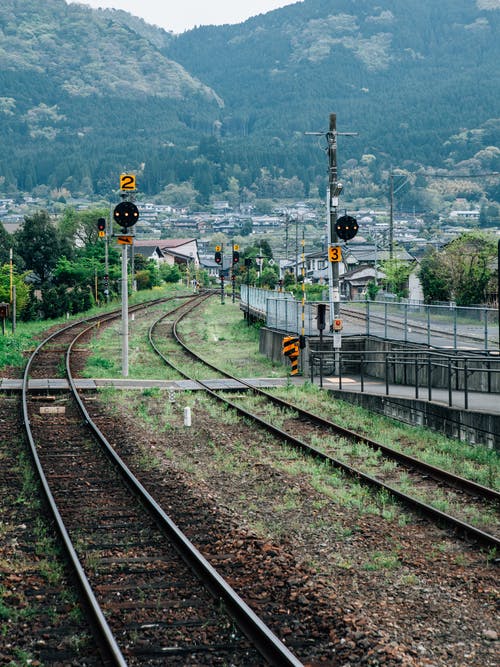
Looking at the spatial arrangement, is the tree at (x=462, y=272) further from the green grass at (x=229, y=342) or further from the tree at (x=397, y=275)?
the green grass at (x=229, y=342)

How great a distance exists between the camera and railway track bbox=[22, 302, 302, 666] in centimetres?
710

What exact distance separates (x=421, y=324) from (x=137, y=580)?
16.8m

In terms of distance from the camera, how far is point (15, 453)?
14773mm

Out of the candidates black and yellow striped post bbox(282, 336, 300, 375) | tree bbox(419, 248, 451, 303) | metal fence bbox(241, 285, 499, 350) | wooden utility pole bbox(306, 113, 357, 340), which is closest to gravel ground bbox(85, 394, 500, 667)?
metal fence bbox(241, 285, 499, 350)

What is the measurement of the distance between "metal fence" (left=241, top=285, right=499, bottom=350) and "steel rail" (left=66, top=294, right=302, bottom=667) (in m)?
11.8

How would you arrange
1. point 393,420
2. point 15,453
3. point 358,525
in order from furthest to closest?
point 393,420 < point 15,453 < point 358,525

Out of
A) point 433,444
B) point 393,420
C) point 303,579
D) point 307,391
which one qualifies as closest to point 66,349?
point 307,391

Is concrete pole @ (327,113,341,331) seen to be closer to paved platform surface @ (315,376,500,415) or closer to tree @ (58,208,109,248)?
paved platform surface @ (315,376,500,415)

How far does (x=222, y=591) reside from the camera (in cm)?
817

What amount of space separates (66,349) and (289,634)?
25.8 metres

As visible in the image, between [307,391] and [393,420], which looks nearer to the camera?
[393,420]

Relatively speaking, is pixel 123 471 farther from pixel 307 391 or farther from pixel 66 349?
pixel 66 349

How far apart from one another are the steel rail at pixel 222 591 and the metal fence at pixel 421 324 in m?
11.8

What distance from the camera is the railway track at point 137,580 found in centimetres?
710
